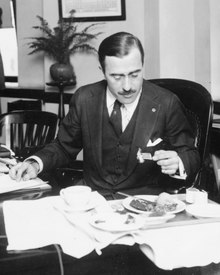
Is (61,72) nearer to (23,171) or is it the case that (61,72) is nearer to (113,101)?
(113,101)

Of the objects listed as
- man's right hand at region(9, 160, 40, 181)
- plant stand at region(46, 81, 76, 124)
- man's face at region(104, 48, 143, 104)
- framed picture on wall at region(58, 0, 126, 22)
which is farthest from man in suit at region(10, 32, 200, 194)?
framed picture on wall at region(58, 0, 126, 22)

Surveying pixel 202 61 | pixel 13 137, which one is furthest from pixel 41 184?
pixel 202 61

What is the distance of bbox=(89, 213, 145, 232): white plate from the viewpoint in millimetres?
1224

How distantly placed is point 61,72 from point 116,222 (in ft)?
13.5

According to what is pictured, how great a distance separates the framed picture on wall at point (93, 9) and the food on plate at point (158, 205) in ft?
13.0

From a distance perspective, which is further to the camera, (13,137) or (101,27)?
(101,27)

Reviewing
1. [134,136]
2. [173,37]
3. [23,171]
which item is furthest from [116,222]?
[173,37]

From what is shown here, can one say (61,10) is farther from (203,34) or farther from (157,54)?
(203,34)

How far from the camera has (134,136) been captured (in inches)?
86.5

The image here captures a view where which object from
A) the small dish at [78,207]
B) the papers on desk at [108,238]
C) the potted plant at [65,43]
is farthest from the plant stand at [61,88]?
the papers on desk at [108,238]

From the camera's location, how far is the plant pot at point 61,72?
5.21m

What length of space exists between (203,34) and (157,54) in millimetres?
537

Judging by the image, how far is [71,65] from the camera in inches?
211

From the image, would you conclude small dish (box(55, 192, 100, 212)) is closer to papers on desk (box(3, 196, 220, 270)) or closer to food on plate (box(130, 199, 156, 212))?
papers on desk (box(3, 196, 220, 270))
